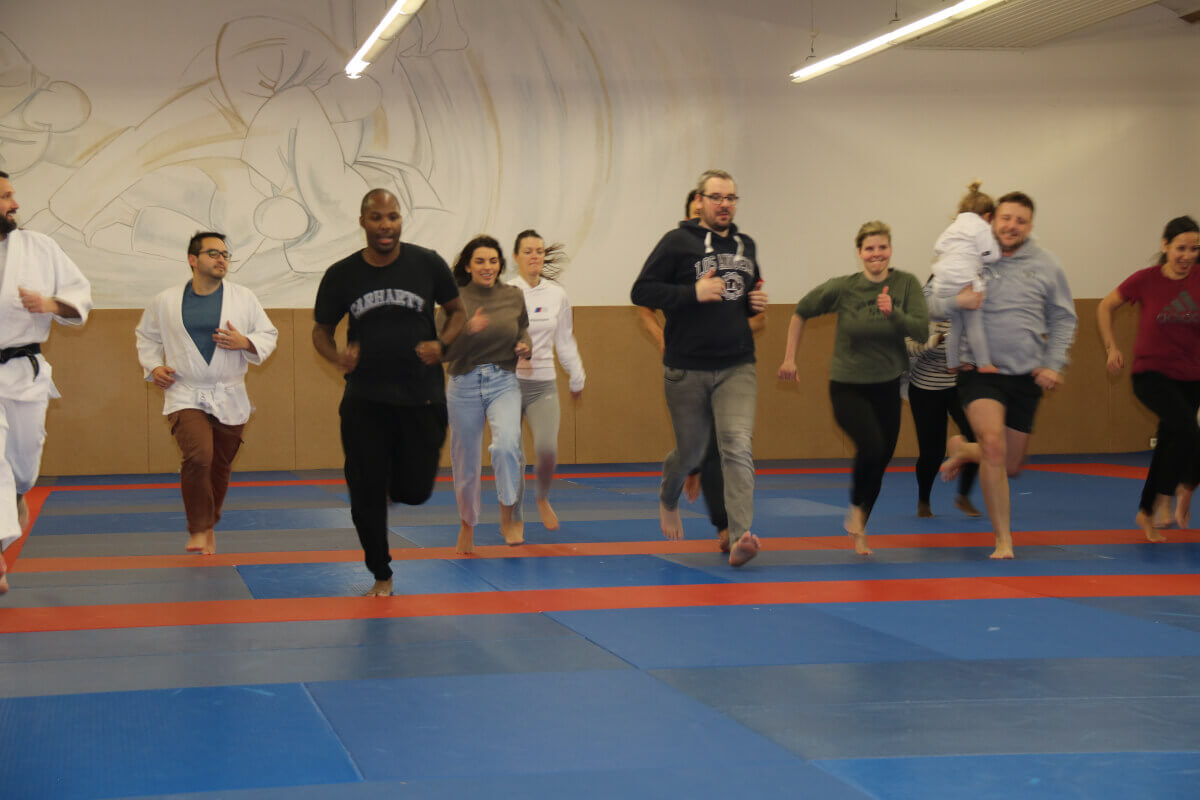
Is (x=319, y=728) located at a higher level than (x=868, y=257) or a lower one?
lower

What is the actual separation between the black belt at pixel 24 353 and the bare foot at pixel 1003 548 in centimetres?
466

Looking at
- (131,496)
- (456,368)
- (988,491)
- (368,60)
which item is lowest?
(131,496)

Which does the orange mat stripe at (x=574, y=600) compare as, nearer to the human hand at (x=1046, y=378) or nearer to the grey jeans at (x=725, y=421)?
the grey jeans at (x=725, y=421)

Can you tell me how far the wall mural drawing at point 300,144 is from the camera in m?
12.0

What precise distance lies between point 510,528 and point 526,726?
3671mm

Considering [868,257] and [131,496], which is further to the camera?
[131,496]

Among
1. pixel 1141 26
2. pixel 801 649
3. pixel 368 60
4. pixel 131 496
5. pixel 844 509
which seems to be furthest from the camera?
pixel 1141 26

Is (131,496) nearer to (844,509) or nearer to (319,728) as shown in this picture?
(844,509)

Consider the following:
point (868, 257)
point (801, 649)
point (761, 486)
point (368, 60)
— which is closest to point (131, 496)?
point (368, 60)

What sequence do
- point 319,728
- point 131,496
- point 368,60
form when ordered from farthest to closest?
point 368,60, point 131,496, point 319,728

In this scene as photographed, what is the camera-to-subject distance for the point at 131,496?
10.3 m

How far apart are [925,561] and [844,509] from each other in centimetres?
245

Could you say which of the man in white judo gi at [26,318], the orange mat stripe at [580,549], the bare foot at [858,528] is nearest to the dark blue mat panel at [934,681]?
the bare foot at [858,528]

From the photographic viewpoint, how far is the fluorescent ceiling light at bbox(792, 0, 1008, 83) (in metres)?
9.77
